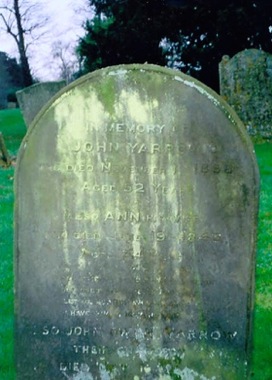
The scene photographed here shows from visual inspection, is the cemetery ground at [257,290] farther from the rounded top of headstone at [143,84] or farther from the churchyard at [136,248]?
the rounded top of headstone at [143,84]

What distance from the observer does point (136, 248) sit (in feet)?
12.0

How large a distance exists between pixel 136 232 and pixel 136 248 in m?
0.09

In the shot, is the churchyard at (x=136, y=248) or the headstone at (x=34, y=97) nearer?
the churchyard at (x=136, y=248)

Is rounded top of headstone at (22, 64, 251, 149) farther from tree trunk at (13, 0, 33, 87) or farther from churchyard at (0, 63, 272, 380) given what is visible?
tree trunk at (13, 0, 33, 87)

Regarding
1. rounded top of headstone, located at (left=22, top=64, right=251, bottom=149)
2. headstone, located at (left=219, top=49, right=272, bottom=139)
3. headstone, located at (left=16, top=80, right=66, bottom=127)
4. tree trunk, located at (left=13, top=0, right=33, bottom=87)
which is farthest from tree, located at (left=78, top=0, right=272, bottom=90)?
Result: rounded top of headstone, located at (left=22, top=64, right=251, bottom=149)

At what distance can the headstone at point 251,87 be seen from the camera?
1688 centimetres

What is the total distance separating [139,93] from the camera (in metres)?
3.59

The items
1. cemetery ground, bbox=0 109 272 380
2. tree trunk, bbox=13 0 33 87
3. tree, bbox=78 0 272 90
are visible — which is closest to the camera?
cemetery ground, bbox=0 109 272 380

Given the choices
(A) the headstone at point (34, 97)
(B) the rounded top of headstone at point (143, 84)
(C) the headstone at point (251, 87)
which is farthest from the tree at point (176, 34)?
(B) the rounded top of headstone at point (143, 84)

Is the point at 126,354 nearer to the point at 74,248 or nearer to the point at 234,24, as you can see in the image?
the point at 74,248

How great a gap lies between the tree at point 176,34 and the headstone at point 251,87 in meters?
4.30

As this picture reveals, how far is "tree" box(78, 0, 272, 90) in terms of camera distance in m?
21.2

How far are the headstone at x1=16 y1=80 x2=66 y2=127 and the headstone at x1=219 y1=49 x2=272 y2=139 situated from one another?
510cm

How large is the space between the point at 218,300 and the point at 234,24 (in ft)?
59.9
